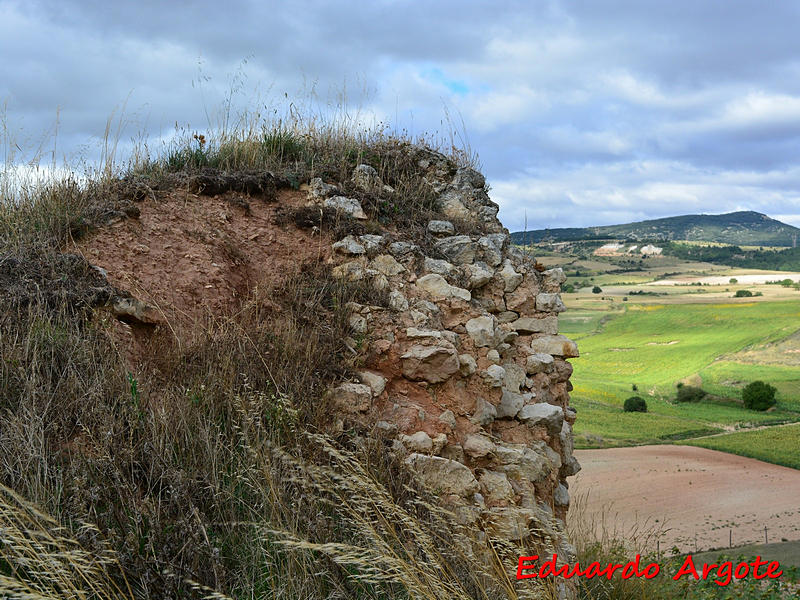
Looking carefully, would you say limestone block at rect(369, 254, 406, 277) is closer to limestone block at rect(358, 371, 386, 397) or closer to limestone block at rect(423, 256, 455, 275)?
limestone block at rect(423, 256, 455, 275)

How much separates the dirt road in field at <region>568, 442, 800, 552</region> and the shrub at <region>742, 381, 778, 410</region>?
10548 millimetres

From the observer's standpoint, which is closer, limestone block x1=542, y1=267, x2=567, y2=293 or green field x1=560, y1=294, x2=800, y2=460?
limestone block x1=542, y1=267, x2=567, y2=293

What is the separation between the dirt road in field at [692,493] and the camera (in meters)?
16.6

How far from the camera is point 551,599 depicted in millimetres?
3740

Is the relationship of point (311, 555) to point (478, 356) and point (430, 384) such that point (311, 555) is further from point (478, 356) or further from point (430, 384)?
point (478, 356)

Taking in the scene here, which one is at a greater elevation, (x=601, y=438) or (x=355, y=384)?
(x=355, y=384)

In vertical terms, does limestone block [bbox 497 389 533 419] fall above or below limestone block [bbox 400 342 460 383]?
below

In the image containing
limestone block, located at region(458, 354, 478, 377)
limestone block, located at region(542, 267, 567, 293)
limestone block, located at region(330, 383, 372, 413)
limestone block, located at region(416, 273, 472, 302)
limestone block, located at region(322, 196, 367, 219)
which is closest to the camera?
limestone block, located at region(330, 383, 372, 413)

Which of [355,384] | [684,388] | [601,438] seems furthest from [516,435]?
[684,388]

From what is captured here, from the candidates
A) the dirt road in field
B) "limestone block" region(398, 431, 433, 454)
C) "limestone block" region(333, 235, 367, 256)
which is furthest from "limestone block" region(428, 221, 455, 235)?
the dirt road in field

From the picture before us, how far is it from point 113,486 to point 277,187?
450cm

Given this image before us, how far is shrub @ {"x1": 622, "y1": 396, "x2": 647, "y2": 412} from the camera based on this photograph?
109ft

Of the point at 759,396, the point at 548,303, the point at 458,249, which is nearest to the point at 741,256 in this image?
the point at 759,396

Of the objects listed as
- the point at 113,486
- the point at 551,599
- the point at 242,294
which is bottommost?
the point at 551,599
